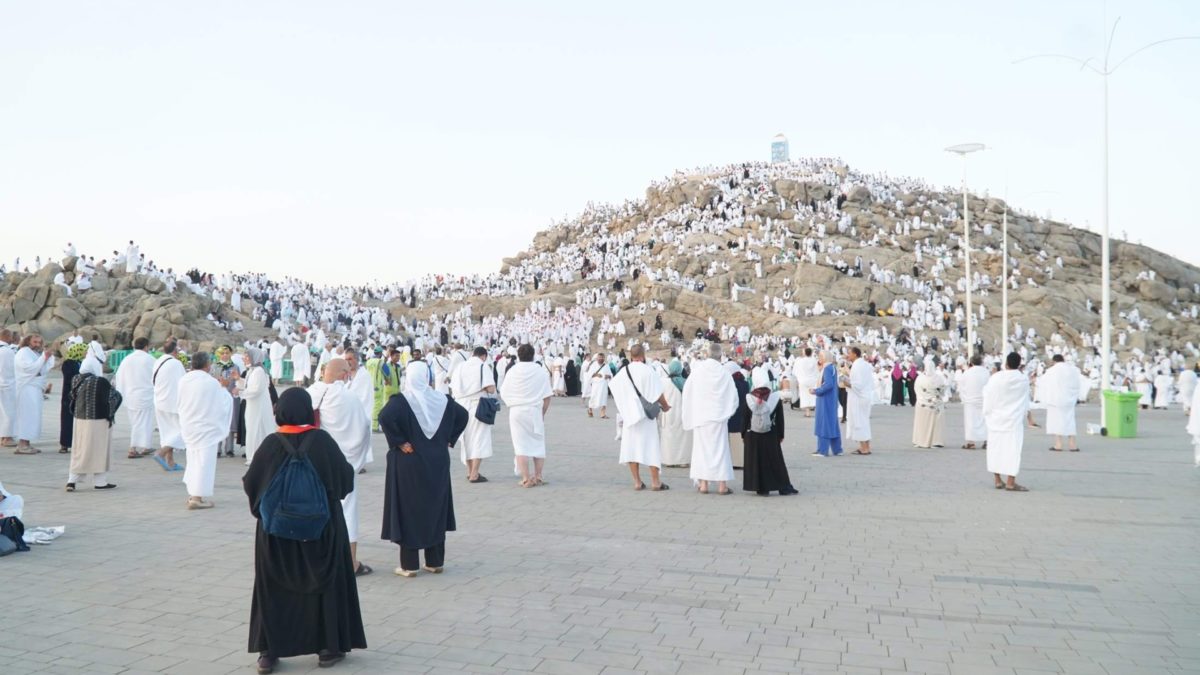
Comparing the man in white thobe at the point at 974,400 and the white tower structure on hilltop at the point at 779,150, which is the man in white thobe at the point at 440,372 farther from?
the white tower structure on hilltop at the point at 779,150

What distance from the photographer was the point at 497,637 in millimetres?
5293

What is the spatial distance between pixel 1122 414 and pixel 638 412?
1305 cm

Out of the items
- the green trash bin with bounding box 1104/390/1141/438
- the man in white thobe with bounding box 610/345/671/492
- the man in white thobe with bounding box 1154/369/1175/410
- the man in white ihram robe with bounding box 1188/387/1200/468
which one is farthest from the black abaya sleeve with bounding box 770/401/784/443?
the man in white thobe with bounding box 1154/369/1175/410

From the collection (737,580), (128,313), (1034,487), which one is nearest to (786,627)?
(737,580)

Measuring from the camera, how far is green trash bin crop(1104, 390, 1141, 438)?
18.5 m

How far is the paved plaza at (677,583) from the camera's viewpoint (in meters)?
4.96

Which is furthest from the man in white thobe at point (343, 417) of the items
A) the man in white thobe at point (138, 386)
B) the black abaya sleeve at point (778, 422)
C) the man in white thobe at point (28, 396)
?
the man in white thobe at point (28, 396)

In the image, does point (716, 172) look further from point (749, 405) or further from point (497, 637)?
point (497, 637)

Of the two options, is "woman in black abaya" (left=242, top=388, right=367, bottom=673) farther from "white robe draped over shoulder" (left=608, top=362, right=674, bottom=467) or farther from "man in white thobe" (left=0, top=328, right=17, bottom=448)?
"man in white thobe" (left=0, top=328, right=17, bottom=448)

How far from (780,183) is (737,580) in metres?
75.2

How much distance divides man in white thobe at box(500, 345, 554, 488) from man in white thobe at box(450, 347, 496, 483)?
0.51 m

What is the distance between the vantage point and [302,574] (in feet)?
15.4

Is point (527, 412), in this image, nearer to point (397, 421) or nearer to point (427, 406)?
point (427, 406)

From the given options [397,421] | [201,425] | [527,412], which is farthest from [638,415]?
[201,425]
